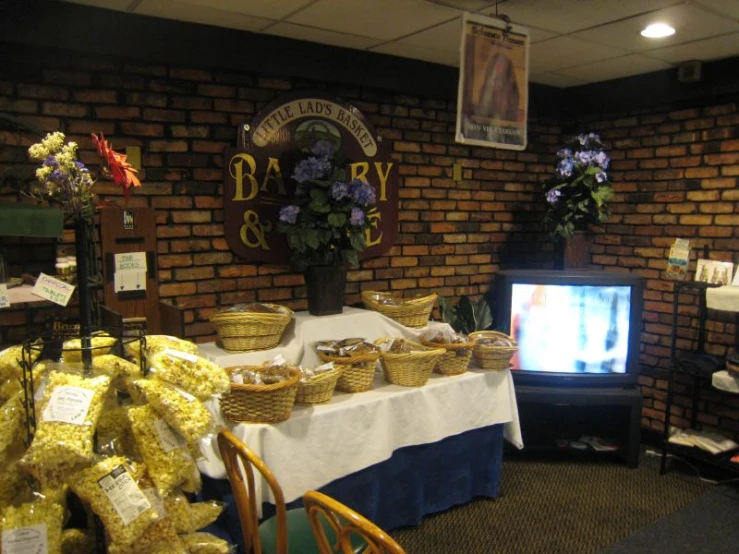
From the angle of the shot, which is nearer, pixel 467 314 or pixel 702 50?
pixel 702 50

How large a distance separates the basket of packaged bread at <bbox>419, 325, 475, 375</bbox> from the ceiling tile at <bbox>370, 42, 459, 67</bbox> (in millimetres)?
1577

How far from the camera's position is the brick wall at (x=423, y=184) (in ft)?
9.43

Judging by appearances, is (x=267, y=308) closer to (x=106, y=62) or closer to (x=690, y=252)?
(x=106, y=62)

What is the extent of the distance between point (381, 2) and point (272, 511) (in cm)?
221

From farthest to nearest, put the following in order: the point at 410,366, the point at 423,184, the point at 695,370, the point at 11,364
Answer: the point at 423,184, the point at 695,370, the point at 410,366, the point at 11,364

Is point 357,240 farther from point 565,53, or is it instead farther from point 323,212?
point 565,53

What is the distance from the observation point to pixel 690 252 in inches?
158

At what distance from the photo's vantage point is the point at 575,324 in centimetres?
379

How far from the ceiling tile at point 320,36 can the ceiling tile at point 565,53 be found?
3.07ft

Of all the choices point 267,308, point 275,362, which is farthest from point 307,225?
point 275,362

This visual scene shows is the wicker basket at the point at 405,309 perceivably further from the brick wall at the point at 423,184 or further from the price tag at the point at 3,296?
the price tag at the point at 3,296

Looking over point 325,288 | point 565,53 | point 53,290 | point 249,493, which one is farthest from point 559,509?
point 53,290

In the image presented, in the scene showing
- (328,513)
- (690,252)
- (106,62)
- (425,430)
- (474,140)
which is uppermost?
(106,62)

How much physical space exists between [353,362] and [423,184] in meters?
1.64
